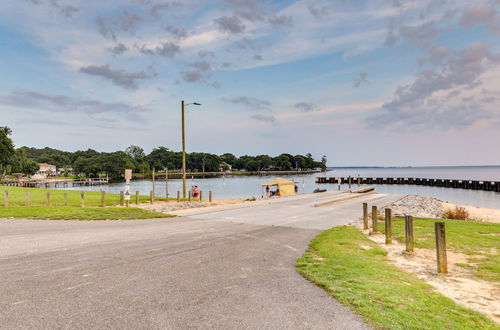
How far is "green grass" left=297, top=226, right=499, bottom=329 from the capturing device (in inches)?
203

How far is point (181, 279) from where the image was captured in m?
6.82

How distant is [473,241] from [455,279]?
6.08 m

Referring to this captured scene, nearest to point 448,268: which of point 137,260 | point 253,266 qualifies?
point 253,266

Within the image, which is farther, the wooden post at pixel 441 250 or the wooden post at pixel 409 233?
the wooden post at pixel 409 233

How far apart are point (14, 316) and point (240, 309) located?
365 cm

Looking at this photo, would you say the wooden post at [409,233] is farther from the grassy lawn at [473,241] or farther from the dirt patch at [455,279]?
the grassy lawn at [473,241]

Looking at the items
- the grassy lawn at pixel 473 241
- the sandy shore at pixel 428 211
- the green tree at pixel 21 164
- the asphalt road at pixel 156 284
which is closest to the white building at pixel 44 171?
the green tree at pixel 21 164

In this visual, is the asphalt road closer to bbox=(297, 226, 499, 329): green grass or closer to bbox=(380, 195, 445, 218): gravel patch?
bbox=(297, 226, 499, 329): green grass

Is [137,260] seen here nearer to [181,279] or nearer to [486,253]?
[181,279]

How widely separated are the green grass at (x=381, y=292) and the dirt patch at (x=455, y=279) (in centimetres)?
37

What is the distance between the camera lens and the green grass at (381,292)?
5.17 meters

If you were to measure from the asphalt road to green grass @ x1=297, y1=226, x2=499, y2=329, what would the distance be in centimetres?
38

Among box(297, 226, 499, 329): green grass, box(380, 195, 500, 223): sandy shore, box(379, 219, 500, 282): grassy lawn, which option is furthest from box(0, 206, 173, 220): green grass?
box(380, 195, 500, 223): sandy shore

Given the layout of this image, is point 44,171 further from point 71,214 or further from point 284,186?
point 71,214
